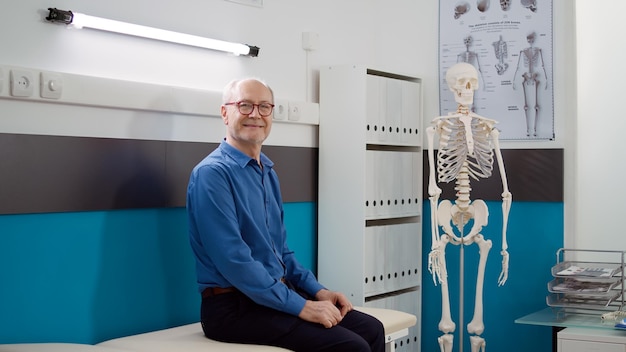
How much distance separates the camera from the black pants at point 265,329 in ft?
9.84

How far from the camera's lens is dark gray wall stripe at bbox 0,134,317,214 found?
9.38ft

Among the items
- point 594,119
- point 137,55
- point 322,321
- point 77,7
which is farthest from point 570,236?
point 77,7

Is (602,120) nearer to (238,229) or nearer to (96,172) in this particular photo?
(238,229)

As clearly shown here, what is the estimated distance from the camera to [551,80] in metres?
4.18

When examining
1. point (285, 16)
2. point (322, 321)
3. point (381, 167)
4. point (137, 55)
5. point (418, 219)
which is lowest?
point (322, 321)

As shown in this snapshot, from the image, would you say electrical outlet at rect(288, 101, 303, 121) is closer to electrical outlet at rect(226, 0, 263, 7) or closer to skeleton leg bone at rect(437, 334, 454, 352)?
electrical outlet at rect(226, 0, 263, 7)

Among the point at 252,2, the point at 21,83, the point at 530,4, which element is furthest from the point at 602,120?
the point at 21,83

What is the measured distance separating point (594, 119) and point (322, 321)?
88.8 inches

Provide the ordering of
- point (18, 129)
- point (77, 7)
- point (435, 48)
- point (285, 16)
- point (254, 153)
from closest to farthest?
1. point (18, 129)
2. point (77, 7)
3. point (254, 153)
4. point (285, 16)
5. point (435, 48)

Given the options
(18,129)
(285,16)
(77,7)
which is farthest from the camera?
(285,16)

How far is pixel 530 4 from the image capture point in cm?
423

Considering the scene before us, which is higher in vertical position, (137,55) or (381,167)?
(137,55)

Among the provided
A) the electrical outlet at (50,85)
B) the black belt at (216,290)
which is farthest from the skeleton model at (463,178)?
the electrical outlet at (50,85)

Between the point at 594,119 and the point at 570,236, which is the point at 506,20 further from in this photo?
the point at 570,236
